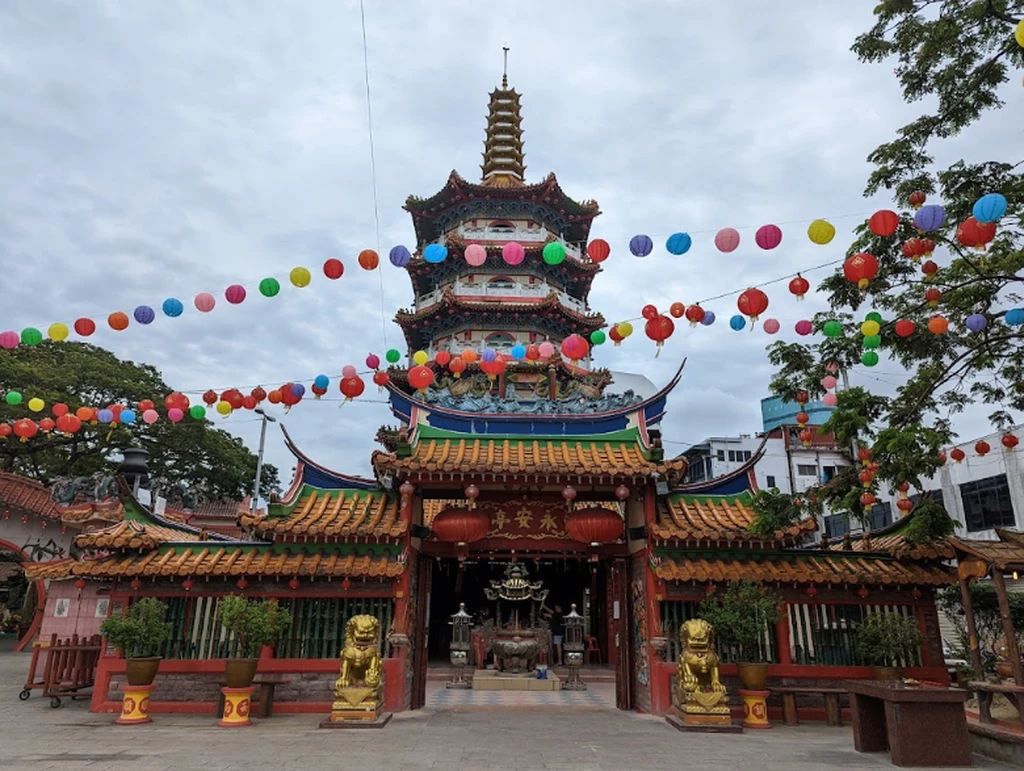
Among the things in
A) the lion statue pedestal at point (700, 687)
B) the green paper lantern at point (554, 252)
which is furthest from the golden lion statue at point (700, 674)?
the green paper lantern at point (554, 252)

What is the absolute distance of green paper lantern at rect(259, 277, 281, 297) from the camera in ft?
30.5

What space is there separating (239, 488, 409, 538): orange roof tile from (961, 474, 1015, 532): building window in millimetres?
20678

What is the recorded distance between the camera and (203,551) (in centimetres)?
1064

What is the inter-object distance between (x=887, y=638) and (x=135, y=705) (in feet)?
35.0

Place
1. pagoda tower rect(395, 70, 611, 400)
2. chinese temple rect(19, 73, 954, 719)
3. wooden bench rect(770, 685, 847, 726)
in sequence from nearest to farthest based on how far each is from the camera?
wooden bench rect(770, 685, 847, 726) < chinese temple rect(19, 73, 954, 719) < pagoda tower rect(395, 70, 611, 400)

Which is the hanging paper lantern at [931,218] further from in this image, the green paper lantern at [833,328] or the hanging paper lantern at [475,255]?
the hanging paper lantern at [475,255]

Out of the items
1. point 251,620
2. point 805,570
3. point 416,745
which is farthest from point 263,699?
point 805,570

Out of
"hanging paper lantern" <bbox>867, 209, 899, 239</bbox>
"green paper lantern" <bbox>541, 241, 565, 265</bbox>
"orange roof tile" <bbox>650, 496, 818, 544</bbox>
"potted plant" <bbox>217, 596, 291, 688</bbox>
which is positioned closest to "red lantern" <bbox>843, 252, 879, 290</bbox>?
"hanging paper lantern" <bbox>867, 209, 899, 239</bbox>

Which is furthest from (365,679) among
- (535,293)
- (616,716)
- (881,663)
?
(535,293)

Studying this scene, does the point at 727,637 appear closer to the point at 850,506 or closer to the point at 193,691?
the point at 850,506

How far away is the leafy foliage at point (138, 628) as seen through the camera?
9430 mm

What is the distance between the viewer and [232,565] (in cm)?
1019

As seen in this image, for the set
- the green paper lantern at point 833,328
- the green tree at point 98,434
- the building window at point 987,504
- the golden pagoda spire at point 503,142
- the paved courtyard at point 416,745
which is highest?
the golden pagoda spire at point 503,142

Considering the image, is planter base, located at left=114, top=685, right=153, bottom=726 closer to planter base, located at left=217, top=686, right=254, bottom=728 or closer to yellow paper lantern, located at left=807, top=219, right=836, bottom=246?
planter base, located at left=217, top=686, right=254, bottom=728
